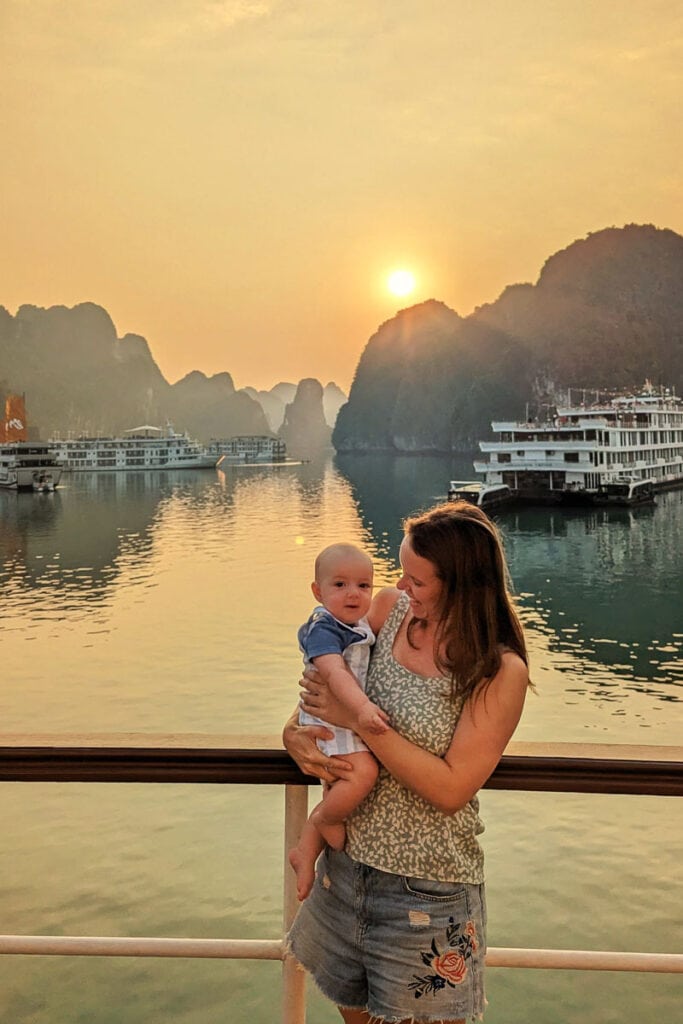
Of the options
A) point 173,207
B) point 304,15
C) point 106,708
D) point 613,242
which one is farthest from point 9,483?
point 613,242

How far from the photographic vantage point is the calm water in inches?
251

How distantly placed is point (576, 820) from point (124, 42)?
155ft

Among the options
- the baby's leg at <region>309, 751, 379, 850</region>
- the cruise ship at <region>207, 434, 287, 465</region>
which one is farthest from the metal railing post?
the cruise ship at <region>207, 434, 287, 465</region>

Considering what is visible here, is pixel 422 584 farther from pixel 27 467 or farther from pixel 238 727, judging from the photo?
pixel 27 467

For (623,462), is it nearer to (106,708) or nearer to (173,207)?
(106,708)

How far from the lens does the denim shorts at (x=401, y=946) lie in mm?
959

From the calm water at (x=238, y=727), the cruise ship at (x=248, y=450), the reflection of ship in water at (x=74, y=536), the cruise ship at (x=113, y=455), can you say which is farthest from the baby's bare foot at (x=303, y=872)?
the cruise ship at (x=248, y=450)

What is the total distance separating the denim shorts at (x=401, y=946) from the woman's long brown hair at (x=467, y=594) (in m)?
0.21

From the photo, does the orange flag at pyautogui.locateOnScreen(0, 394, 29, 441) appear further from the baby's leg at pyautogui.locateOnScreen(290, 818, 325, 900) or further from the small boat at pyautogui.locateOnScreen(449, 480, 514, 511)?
the baby's leg at pyautogui.locateOnScreen(290, 818, 325, 900)

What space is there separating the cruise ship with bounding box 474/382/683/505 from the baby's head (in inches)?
1295

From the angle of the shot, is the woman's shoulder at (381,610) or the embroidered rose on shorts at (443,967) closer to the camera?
the embroidered rose on shorts at (443,967)

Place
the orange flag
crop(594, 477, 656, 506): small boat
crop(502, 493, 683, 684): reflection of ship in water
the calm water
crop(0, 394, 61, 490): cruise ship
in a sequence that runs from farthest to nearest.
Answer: the orange flag < crop(0, 394, 61, 490): cruise ship < crop(594, 477, 656, 506): small boat < crop(502, 493, 683, 684): reflection of ship in water < the calm water

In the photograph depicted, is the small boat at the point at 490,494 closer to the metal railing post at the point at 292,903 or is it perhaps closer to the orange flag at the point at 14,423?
the metal railing post at the point at 292,903

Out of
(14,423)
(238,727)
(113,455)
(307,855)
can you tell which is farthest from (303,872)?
(113,455)
